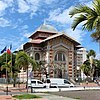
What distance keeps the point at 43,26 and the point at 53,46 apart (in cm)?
1182

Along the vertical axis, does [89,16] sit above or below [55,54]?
below

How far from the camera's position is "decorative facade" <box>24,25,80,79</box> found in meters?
70.5

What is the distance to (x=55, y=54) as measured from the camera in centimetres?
7156

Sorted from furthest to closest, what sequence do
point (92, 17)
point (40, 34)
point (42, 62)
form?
point (40, 34) → point (42, 62) → point (92, 17)

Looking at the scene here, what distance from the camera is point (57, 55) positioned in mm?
72188

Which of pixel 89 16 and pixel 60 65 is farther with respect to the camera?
pixel 60 65

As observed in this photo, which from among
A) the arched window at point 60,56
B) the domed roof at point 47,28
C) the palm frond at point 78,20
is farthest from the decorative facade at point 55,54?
the palm frond at point 78,20

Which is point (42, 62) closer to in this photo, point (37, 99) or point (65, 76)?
point (65, 76)

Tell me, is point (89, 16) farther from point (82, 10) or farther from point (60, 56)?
point (60, 56)

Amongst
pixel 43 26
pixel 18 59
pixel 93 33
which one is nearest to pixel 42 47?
pixel 43 26

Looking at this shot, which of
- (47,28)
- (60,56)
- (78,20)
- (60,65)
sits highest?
(47,28)

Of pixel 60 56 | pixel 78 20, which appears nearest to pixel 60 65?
pixel 60 56

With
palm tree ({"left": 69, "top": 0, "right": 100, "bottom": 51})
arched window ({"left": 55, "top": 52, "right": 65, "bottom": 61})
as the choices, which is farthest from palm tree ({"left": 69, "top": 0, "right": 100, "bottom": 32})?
arched window ({"left": 55, "top": 52, "right": 65, "bottom": 61})

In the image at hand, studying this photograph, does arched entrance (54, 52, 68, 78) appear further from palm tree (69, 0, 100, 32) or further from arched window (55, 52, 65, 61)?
palm tree (69, 0, 100, 32)
